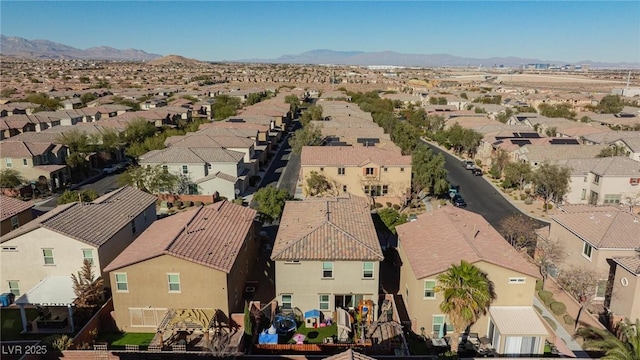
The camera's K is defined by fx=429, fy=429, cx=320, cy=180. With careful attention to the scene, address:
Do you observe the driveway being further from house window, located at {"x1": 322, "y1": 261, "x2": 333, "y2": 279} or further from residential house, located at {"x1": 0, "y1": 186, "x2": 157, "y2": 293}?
residential house, located at {"x1": 0, "y1": 186, "x2": 157, "y2": 293}

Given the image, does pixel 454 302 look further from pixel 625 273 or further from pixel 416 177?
pixel 416 177

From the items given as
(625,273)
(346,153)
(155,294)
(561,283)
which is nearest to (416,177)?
(346,153)

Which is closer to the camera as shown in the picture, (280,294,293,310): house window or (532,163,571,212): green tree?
(280,294,293,310): house window

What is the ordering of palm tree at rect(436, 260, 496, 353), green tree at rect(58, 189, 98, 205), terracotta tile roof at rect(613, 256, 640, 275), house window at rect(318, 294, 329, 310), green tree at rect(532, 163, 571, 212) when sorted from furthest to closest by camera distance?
green tree at rect(532, 163, 571, 212) < green tree at rect(58, 189, 98, 205) < house window at rect(318, 294, 329, 310) < terracotta tile roof at rect(613, 256, 640, 275) < palm tree at rect(436, 260, 496, 353)

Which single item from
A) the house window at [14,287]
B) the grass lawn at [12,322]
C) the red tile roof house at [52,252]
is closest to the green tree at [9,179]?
the red tile roof house at [52,252]

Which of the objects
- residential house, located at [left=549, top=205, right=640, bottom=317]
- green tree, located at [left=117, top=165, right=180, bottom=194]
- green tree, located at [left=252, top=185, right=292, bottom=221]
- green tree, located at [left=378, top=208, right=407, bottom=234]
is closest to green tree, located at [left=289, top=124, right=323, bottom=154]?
green tree, located at [left=117, top=165, right=180, bottom=194]

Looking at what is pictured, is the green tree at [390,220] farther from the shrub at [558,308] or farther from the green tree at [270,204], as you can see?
the shrub at [558,308]
